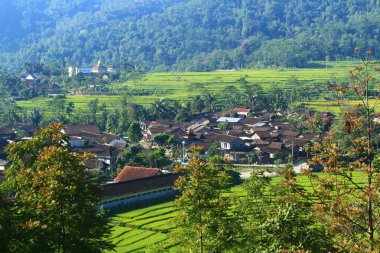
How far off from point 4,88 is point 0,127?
2497 cm

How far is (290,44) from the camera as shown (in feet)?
339

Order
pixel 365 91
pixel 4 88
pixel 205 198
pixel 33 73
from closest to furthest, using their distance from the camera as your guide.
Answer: pixel 365 91 → pixel 205 198 → pixel 4 88 → pixel 33 73

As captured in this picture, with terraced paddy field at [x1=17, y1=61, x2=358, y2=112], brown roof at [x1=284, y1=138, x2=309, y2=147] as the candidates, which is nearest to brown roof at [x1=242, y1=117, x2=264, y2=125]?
brown roof at [x1=284, y1=138, x2=309, y2=147]

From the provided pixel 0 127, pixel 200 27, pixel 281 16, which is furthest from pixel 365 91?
pixel 281 16

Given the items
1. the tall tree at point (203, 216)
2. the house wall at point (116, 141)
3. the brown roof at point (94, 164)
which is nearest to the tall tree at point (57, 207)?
the tall tree at point (203, 216)

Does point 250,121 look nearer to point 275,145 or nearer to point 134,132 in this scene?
point 275,145

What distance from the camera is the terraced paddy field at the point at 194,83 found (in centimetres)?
→ 5866

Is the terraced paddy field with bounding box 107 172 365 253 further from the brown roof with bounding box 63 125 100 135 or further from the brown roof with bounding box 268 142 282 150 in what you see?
the brown roof with bounding box 63 125 100 135

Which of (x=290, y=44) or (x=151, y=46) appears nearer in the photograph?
(x=290, y=44)

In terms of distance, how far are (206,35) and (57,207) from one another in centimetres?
12288

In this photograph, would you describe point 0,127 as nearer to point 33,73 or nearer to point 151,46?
point 33,73

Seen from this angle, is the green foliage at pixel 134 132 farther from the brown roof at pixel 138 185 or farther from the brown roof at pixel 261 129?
the brown roof at pixel 138 185

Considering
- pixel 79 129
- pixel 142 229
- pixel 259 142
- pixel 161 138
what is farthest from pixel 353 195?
pixel 79 129

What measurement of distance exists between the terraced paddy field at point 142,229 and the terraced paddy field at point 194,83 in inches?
1311
